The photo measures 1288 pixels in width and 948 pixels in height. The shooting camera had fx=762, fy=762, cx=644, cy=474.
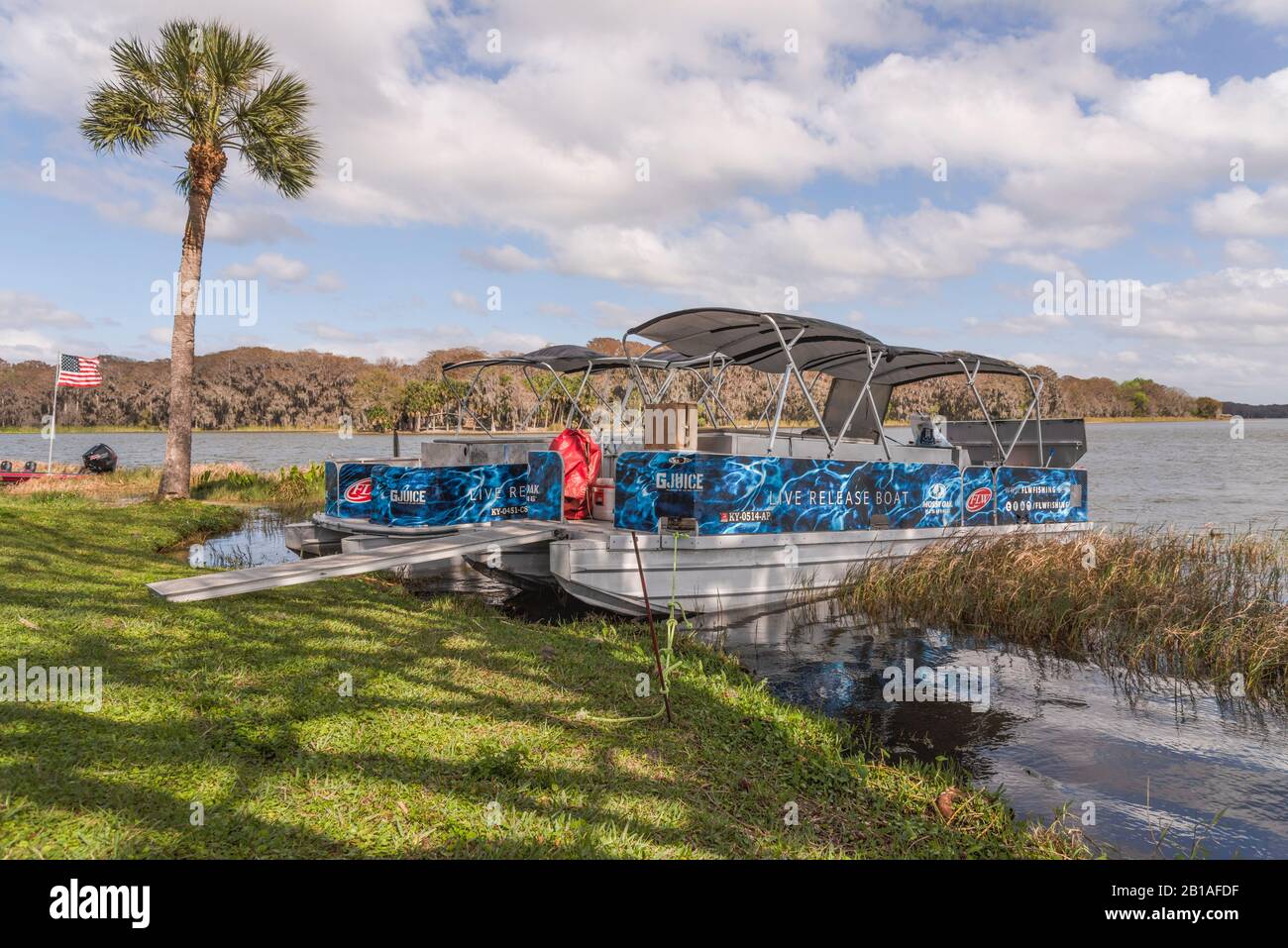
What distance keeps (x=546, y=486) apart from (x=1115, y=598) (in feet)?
25.1

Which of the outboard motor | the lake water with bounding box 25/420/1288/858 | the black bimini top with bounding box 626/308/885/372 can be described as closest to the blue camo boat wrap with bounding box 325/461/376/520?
the lake water with bounding box 25/420/1288/858

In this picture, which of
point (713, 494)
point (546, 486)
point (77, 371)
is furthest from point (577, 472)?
point (77, 371)

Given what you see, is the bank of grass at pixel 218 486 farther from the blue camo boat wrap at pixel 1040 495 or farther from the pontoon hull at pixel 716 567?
the blue camo boat wrap at pixel 1040 495

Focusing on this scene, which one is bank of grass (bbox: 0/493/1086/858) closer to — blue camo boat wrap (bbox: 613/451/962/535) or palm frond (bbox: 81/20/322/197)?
blue camo boat wrap (bbox: 613/451/962/535)

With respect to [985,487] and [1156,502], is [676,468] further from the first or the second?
[1156,502]

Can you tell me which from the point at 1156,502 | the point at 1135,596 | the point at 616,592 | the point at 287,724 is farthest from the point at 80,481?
the point at 1156,502

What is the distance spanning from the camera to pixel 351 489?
12.5 m

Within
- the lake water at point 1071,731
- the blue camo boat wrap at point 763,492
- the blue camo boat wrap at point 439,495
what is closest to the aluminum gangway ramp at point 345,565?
the blue camo boat wrap at point 439,495

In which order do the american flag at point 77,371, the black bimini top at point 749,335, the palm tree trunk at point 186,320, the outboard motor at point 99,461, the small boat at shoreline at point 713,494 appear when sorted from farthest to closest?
the outboard motor at point 99,461
the american flag at point 77,371
the palm tree trunk at point 186,320
the black bimini top at point 749,335
the small boat at shoreline at point 713,494

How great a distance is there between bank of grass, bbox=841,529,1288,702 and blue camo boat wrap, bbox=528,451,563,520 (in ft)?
14.1

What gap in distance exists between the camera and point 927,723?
6199 mm

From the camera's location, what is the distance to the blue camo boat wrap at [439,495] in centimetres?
1131

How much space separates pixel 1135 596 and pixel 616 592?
655 centimetres

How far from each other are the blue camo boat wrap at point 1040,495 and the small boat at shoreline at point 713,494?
0.04 m
